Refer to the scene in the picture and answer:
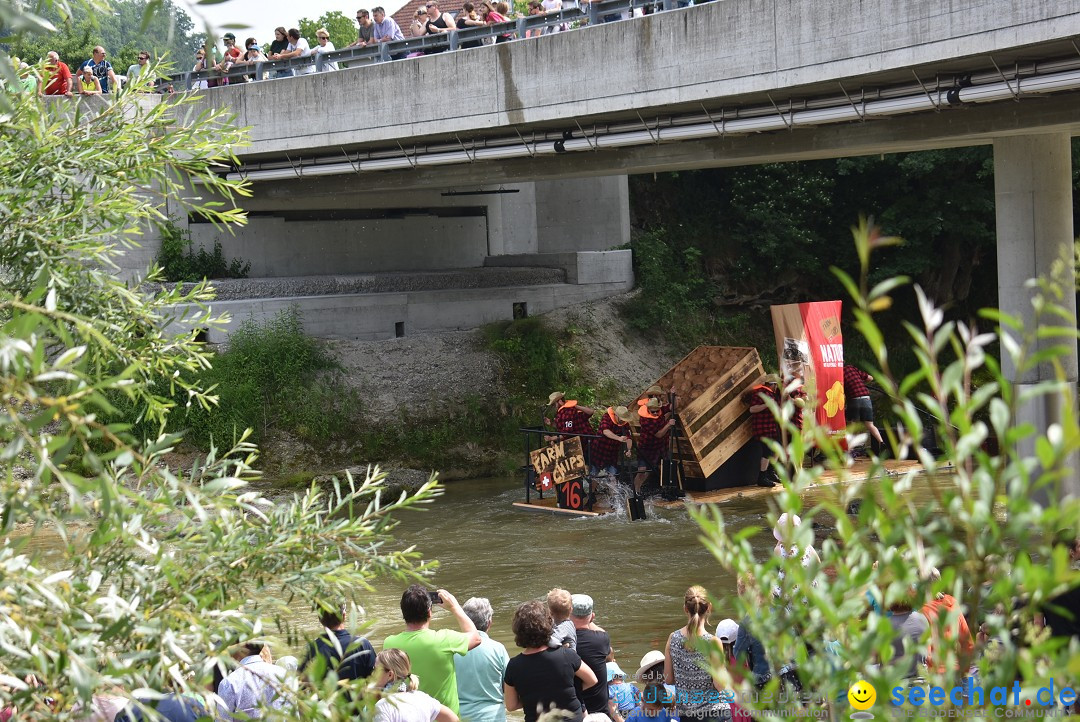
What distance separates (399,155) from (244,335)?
4.81 metres

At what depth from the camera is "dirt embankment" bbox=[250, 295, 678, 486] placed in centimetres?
2058

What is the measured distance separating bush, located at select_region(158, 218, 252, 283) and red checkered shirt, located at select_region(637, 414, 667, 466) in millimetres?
10712

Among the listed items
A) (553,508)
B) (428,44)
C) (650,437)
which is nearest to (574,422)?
(650,437)

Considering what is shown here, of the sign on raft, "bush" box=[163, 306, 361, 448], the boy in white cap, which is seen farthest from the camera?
"bush" box=[163, 306, 361, 448]

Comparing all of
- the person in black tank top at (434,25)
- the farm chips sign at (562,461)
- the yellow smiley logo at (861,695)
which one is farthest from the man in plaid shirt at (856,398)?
the yellow smiley logo at (861,695)

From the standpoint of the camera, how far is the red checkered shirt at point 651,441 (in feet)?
51.5

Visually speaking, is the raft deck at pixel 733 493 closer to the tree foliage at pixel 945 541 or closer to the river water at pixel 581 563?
the river water at pixel 581 563

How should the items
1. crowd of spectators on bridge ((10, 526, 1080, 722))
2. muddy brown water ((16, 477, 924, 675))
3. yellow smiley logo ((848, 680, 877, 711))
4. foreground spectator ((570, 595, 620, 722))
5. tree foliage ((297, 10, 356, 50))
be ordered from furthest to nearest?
tree foliage ((297, 10, 356, 50)), muddy brown water ((16, 477, 924, 675)), foreground spectator ((570, 595, 620, 722)), crowd of spectators on bridge ((10, 526, 1080, 722)), yellow smiley logo ((848, 680, 877, 711))

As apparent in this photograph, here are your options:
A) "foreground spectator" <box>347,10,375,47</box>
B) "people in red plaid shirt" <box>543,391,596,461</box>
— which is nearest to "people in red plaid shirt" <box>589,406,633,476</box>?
"people in red plaid shirt" <box>543,391,596,461</box>

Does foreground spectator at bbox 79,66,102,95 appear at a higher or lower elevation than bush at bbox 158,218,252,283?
higher

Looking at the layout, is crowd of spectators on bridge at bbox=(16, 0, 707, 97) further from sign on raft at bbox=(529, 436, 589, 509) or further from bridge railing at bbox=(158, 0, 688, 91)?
sign on raft at bbox=(529, 436, 589, 509)

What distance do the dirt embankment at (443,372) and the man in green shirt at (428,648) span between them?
45.1ft

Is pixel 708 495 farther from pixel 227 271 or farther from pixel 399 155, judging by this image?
pixel 227 271

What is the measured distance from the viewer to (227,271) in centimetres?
2433
